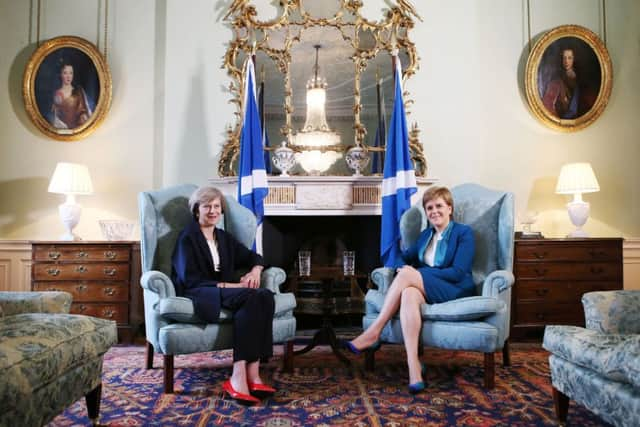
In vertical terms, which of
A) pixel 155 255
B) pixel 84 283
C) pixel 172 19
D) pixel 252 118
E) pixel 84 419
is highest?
pixel 172 19

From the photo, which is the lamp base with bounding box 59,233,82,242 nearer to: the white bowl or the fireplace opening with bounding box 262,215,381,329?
the white bowl

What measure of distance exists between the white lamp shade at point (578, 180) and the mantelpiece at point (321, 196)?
4.43ft

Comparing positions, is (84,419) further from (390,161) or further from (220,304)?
(390,161)

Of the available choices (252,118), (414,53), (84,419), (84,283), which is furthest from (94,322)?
(414,53)

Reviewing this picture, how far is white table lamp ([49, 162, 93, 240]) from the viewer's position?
4.11 metres

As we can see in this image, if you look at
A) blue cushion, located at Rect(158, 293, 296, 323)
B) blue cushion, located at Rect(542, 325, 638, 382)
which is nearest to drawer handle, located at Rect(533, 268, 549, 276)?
blue cushion, located at Rect(542, 325, 638, 382)

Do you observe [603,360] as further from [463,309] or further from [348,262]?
[348,262]

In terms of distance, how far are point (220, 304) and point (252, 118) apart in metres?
1.93

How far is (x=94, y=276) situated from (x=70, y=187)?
81cm

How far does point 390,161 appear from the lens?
403 cm

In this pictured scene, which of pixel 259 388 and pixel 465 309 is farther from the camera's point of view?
pixel 465 309

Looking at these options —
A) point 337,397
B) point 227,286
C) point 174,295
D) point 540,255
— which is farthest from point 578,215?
point 174,295

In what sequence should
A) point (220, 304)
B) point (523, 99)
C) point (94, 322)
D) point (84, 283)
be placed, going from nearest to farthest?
point (94, 322)
point (220, 304)
point (84, 283)
point (523, 99)

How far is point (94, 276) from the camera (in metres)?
3.89
